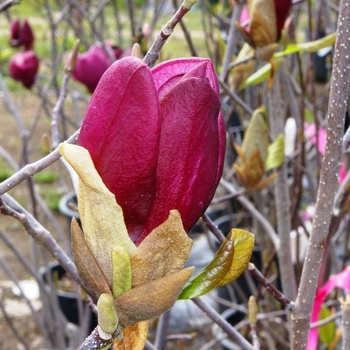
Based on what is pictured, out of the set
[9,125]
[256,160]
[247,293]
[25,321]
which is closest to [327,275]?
[256,160]

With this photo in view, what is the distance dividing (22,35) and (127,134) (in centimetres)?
150

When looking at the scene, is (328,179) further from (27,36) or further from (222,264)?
(27,36)

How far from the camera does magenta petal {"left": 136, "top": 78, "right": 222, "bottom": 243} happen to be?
0.35m

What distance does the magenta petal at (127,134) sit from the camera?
0.35 metres

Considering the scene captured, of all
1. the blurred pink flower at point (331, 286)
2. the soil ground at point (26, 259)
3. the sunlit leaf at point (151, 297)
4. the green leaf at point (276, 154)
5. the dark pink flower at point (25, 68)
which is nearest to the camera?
the sunlit leaf at point (151, 297)

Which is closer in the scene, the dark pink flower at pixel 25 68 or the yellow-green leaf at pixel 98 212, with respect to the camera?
the yellow-green leaf at pixel 98 212

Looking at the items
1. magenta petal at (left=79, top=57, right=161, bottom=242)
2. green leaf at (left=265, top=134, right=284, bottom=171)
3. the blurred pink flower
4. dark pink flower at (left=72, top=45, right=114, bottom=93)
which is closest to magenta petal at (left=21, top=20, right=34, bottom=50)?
dark pink flower at (left=72, top=45, right=114, bottom=93)

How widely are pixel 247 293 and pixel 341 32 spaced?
188 cm

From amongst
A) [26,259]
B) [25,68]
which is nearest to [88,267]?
[25,68]

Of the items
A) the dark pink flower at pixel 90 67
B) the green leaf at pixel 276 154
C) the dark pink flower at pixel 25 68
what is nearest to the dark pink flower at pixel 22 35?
the dark pink flower at pixel 25 68

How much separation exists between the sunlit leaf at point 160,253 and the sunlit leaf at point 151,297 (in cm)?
1

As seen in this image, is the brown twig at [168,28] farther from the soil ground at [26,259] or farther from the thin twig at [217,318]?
the soil ground at [26,259]

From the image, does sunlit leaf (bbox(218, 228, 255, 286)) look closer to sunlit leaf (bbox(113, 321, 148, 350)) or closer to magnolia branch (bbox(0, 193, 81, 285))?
sunlit leaf (bbox(113, 321, 148, 350))

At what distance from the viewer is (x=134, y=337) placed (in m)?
0.38
